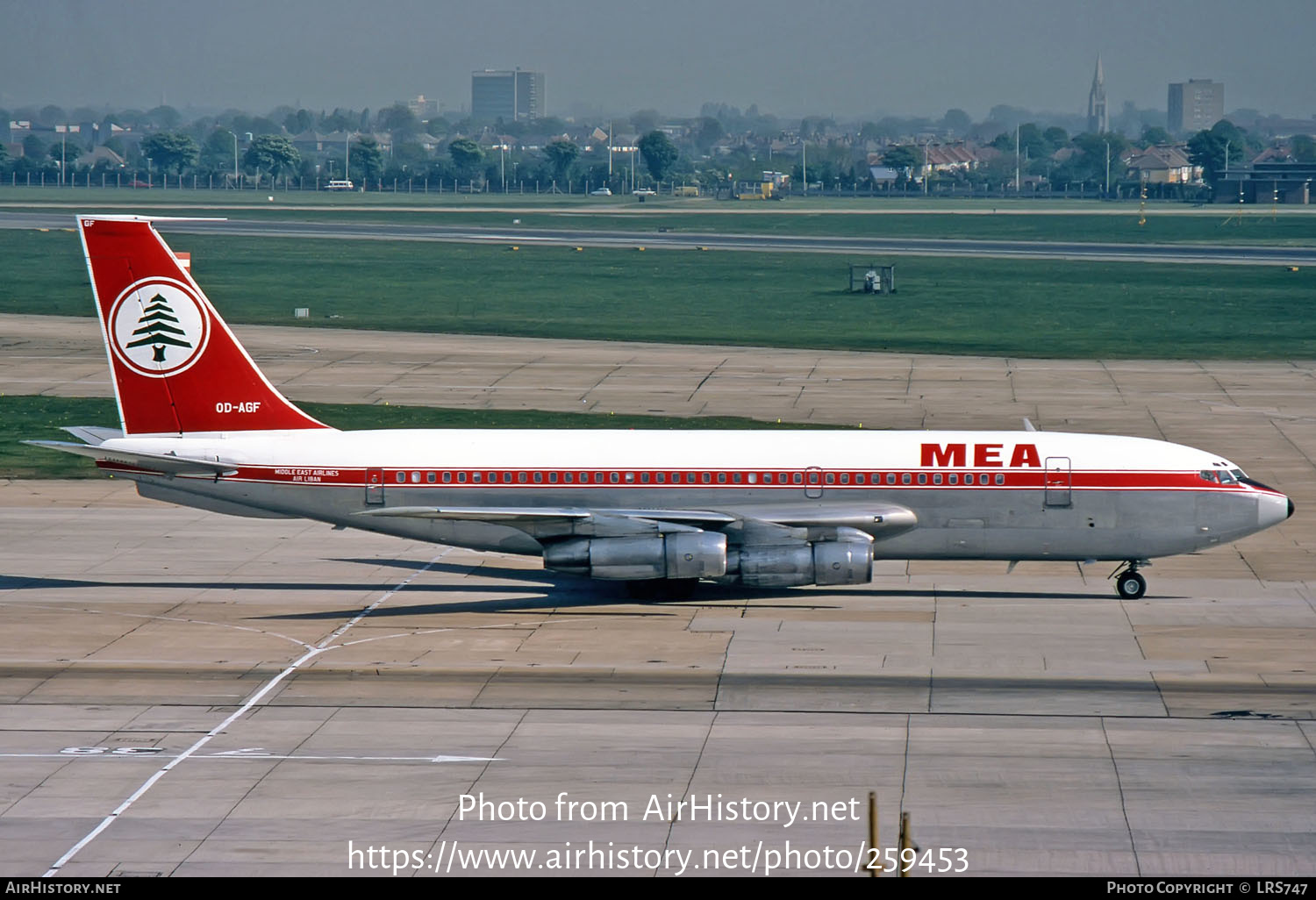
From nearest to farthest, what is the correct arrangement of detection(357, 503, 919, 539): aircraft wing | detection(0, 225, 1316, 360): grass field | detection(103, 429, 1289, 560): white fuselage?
detection(357, 503, 919, 539): aircraft wing
detection(103, 429, 1289, 560): white fuselage
detection(0, 225, 1316, 360): grass field

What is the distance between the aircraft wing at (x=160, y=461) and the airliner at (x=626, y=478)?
0.17 ft

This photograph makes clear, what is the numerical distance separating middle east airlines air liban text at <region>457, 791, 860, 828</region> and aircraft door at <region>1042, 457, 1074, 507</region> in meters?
15.6

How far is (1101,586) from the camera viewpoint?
40.3 m

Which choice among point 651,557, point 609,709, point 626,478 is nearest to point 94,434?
point 626,478

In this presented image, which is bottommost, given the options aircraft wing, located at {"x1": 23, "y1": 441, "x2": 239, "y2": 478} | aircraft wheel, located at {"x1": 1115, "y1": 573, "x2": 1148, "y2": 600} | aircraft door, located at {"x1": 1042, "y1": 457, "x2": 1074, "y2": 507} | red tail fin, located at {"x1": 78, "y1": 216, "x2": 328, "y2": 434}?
aircraft wheel, located at {"x1": 1115, "y1": 573, "x2": 1148, "y2": 600}

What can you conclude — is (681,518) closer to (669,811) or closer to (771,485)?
(771,485)

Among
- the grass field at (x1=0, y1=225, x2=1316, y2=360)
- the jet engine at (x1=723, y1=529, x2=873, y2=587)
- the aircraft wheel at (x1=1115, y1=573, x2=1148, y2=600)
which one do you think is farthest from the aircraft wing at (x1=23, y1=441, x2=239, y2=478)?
the grass field at (x1=0, y1=225, x2=1316, y2=360)

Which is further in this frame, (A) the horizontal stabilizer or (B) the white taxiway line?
(A) the horizontal stabilizer

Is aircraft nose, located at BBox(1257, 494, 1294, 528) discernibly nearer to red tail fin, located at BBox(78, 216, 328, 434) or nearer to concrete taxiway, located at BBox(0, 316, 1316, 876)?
concrete taxiway, located at BBox(0, 316, 1316, 876)

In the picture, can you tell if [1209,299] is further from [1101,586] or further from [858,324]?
[1101,586]

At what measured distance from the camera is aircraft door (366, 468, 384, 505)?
38.4 metres

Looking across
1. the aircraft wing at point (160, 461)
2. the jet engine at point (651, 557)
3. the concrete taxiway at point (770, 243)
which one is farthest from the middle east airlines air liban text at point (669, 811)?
the concrete taxiway at point (770, 243)

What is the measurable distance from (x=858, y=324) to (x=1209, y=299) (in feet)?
105

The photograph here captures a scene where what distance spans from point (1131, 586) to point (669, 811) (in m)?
18.6
